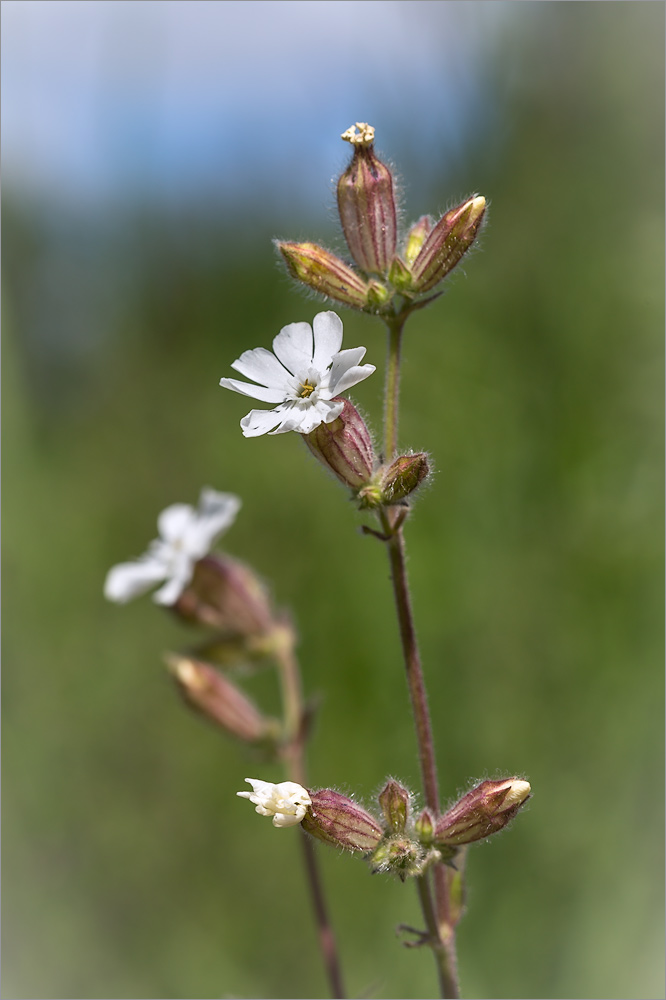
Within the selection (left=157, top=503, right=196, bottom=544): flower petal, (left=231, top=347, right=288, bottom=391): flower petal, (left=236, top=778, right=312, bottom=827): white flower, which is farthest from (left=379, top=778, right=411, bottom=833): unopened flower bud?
(left=157, top=503, right=196, bottom=544): flower petal

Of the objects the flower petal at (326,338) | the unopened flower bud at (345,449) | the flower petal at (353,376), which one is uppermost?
the flower petal at (326,338)

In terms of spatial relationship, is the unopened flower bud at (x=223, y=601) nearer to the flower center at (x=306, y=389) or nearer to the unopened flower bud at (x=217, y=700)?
the unopened flower bud at (x=217, y=700)

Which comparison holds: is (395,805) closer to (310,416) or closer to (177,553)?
(310,416)

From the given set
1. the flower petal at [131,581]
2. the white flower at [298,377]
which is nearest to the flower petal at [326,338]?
the white flower at [298,377]

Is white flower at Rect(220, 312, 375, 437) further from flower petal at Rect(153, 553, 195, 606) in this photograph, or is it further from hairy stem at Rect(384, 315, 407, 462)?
flower petal at Rect(153, 553, 195, 606)

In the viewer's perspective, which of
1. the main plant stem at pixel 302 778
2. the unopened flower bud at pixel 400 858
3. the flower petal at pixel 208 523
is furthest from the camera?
the flower petal at pixel 208 523

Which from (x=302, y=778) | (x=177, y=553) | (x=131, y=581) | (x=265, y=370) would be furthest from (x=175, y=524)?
(x=265, y=370)
